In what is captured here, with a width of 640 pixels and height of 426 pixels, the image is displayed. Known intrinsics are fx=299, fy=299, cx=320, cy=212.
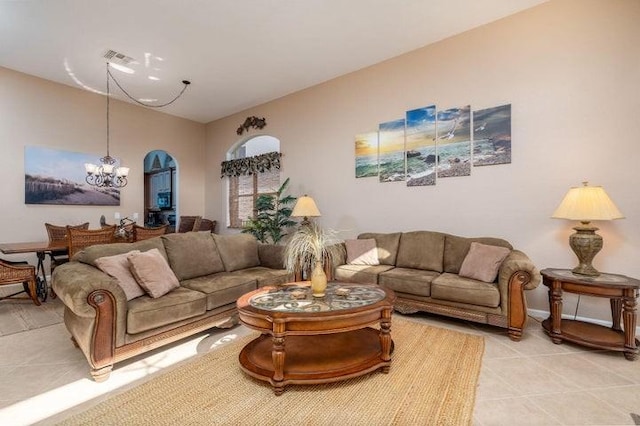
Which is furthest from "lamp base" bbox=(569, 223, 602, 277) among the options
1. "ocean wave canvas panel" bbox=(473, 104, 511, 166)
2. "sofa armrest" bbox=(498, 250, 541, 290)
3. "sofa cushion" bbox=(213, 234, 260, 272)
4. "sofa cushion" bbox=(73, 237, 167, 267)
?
"sofa cushion" bbox=(73, 237, 167, 267)

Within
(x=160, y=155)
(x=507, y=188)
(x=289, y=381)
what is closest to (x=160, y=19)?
(x=289, y=381)

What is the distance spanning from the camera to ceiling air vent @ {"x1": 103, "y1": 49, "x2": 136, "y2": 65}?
4102 mm

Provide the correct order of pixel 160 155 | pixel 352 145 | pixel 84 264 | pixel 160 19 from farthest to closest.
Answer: pixel 160 155
pixel 352 145
pixel 160 19
pixel 84 264

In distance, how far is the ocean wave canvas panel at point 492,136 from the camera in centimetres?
349

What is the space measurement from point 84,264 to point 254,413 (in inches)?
81.3

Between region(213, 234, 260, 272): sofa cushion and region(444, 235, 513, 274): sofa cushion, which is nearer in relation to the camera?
region(444, 235, 513, 274): sofa cushion

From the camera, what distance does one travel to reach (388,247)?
4027 mm

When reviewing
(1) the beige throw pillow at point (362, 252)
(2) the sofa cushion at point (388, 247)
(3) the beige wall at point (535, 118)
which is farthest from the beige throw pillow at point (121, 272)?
(3) the beige wall at point (535, 118)

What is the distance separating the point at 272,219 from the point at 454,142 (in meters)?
3.26

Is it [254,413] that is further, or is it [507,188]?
[507,188]

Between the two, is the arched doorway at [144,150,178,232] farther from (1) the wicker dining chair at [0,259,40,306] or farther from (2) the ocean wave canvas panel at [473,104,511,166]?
(2) the ocean wave canvas panel at [473,104,511,166]

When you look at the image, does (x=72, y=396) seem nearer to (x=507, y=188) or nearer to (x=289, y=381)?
(x=289, y=381)

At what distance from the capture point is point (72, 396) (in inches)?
77.1

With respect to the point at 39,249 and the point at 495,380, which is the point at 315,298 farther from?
the point at 39,249
